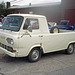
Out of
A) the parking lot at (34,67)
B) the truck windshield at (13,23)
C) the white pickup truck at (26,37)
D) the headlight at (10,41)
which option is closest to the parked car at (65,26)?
the white pickup truck at (26,37)

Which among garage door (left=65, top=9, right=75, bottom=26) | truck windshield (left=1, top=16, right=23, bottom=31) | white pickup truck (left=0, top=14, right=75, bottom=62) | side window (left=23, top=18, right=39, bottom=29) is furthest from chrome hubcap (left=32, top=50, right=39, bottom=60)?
garage door (left=65, top=9, right=75, bottom=26)

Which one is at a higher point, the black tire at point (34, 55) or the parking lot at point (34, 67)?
the black tire at point (34, 55)

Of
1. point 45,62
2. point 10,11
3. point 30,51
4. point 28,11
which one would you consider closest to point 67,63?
point 45,62

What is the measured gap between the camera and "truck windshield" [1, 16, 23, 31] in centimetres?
532

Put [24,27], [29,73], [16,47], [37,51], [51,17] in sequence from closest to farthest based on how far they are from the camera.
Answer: [29,73]
[16,47]
[24,27]
[37,51]
[51,17]

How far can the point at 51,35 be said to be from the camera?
20.0 feet

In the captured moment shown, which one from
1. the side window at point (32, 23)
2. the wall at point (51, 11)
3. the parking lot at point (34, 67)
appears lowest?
the parking lot at point (34, 67)

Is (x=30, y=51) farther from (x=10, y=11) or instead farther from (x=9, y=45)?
(x=10, y=11)

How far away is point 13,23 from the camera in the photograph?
5.56 metres

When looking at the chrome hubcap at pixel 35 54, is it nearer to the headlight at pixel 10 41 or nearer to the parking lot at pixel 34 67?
the parking lot at pixel 34 67

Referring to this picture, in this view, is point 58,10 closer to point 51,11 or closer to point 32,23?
point 51,11

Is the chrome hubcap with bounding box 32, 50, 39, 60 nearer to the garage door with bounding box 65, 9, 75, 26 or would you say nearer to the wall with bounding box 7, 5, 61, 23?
the garage door with bounding box 65, 9, 75, 26

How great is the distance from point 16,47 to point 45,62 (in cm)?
160

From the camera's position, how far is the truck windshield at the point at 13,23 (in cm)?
532
